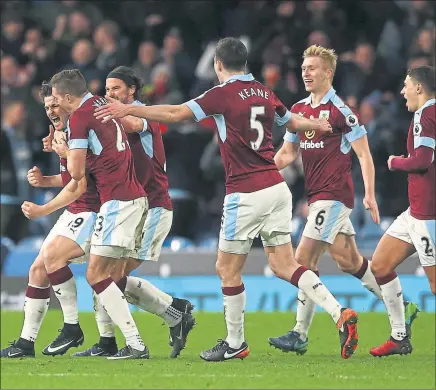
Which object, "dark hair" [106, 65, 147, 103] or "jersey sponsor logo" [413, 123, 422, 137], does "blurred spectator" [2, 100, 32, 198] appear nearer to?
"dark hair" [106, 65, 147, 103]

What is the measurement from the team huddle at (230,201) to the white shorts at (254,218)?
1 cm

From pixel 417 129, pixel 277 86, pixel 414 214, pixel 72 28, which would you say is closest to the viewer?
pixel 417 129

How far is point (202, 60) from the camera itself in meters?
16.9

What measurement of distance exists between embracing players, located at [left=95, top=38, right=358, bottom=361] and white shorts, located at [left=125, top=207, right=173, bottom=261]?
3.65ft

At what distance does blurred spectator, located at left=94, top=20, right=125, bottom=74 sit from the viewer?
16953 mm

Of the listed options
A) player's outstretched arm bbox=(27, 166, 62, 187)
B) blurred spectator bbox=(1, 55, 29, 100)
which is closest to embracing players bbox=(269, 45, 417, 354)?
player's outstretched arm bbox=(27, 166, 62, 187)

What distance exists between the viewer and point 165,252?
14531 mm

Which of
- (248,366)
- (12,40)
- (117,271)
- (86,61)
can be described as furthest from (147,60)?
(248,366)

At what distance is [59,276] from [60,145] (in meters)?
1.04

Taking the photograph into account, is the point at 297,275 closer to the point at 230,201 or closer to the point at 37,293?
the point at 230,201

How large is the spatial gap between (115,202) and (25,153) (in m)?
7.33

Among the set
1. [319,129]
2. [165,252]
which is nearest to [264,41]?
[165,252]

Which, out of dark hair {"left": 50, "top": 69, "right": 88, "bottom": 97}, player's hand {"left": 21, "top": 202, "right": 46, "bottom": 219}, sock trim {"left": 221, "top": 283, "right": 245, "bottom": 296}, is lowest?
sock trim {"left": 221, "top": 283, "right": 245, "bottom": 296}

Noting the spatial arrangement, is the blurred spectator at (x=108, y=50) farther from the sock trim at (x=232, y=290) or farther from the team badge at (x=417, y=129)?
the sock trim at (x=232, y=290)
